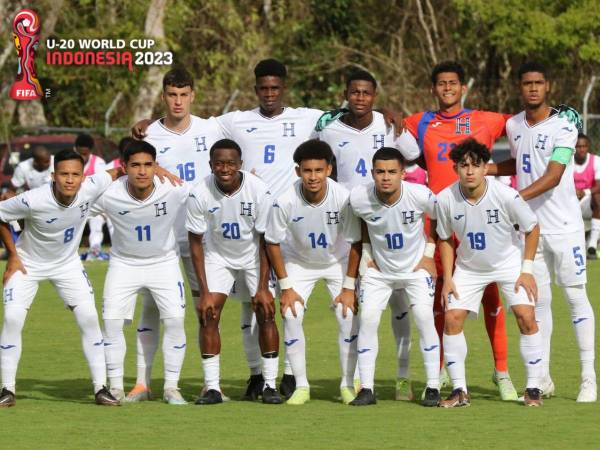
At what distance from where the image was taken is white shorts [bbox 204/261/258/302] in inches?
396

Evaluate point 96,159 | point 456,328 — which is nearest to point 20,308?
point 456,328

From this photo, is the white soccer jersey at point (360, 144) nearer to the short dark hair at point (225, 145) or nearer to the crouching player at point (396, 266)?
the crouching player at point (396, 266)

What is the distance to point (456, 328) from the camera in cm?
968

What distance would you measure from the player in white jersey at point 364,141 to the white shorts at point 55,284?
6.83 ft

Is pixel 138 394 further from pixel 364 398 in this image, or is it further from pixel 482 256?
pixel 482 256

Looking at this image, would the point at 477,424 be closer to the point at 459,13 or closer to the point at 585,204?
the point at 585,204

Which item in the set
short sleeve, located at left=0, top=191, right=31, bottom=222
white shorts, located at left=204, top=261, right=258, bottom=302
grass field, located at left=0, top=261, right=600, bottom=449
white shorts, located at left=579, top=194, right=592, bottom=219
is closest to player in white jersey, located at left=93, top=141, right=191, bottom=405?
white shorts, located at left=204, top=261, right=258, bottom=302

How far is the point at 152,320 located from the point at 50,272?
3.07ft

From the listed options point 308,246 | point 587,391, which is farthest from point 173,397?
point 587,391

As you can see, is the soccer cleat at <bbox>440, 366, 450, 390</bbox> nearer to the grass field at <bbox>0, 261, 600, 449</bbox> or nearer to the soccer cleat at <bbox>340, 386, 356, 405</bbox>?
the grass field at <bbox>0, 261, 600, 449</bbox>

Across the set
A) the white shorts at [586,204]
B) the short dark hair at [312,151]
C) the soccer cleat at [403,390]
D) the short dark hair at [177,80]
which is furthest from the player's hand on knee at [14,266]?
the white shorts at [586,204]

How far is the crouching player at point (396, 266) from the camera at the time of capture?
9.74 metres

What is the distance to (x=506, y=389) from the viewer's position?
32.8ft

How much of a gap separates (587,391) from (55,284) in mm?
3888
